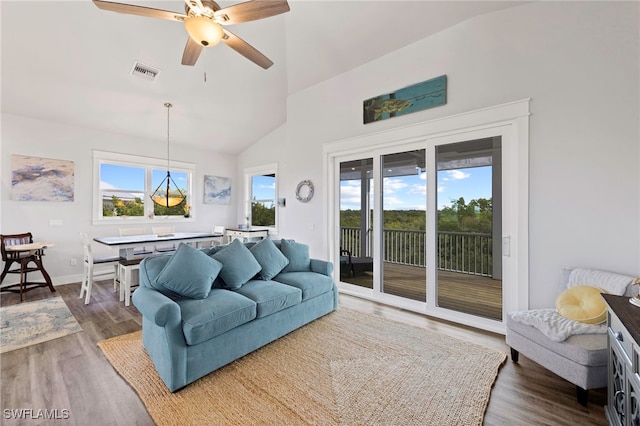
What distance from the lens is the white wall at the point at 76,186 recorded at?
14.0 ft

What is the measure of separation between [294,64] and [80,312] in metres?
4.57

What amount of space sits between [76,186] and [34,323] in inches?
106

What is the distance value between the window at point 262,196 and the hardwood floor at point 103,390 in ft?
13.4

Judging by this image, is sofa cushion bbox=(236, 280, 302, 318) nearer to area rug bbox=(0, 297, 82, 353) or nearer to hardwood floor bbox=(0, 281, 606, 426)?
hardwood floor bbox=(0, 281, 606, 426)

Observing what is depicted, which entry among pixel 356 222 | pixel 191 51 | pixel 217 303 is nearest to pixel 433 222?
pixel 356 222

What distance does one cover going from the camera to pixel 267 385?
2043mm

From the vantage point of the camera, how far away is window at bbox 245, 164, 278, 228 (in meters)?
6.56

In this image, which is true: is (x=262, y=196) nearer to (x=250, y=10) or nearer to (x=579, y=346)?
(x=250, y=10)

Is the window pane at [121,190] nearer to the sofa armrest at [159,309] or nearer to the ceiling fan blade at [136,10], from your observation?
the ceiling fan blade at [136,10]

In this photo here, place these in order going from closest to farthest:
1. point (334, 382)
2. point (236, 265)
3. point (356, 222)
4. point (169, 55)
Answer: point (334, 382) → point (236, 265) → point (169, 55) → point (356, 222)

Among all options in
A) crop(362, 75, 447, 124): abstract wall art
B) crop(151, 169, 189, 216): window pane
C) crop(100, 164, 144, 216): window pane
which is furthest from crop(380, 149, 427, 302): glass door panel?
crop(100, 164, 144, 216): window pane

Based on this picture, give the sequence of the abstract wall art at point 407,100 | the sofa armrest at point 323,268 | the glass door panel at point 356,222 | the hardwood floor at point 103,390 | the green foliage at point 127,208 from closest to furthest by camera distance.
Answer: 1. the hardwood floor at point 103,390
2. the abstract wall art at point 407,100
3. the sofa armrest at point 323,268
4. the glass door panel at point 356,222
5. the green foliage at point 127,208

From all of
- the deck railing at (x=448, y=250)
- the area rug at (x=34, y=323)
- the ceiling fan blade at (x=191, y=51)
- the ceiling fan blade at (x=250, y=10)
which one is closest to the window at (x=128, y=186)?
the area rug at (x=34, y=323)

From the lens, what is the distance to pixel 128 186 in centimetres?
556
